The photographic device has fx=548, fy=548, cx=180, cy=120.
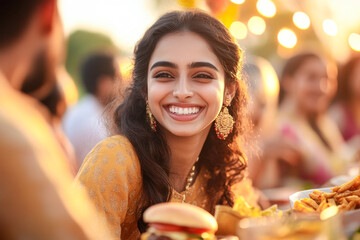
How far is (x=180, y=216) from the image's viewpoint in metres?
1.72

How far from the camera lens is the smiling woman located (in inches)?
101

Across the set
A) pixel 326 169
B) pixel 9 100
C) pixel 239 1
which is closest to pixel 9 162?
pixel 9 100

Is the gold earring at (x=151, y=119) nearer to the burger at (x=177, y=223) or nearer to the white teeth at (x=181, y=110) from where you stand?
the white teeth at (x=181, y=110)

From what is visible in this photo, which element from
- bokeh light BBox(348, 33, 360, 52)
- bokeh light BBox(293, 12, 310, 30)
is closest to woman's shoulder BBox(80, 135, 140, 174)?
bokeh light BBox(293, 12, 310, 30)

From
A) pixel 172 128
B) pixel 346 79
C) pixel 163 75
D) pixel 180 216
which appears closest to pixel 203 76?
pixel 163 75

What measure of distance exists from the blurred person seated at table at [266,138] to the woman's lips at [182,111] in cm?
278

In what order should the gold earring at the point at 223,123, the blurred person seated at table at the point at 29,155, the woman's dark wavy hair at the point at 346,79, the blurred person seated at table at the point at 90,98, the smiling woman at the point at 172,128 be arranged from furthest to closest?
the woman's dark wavy hair at the point at 346,79, the blurred person seated at table at the point at 90,98, the gold earring at the point at 223,123, the smiling woman at the point at 172,128, the blurred person seated at table at the point at 29,155

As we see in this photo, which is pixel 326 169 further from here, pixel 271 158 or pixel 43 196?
pixel 43 196

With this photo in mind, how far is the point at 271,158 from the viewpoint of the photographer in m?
5.72

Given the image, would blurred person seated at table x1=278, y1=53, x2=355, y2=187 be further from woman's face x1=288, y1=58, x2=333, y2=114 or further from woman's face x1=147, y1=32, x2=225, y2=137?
woman's face x1=147, y1=32, x2=225, y2=137

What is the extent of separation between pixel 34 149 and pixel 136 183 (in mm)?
1414

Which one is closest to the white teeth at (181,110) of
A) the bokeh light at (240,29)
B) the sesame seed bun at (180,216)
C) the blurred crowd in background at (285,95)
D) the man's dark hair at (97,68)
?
the sesame seed bun at (180,216)

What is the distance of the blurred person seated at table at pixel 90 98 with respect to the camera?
20.5ft

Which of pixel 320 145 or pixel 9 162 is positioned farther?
pixel 320 145
